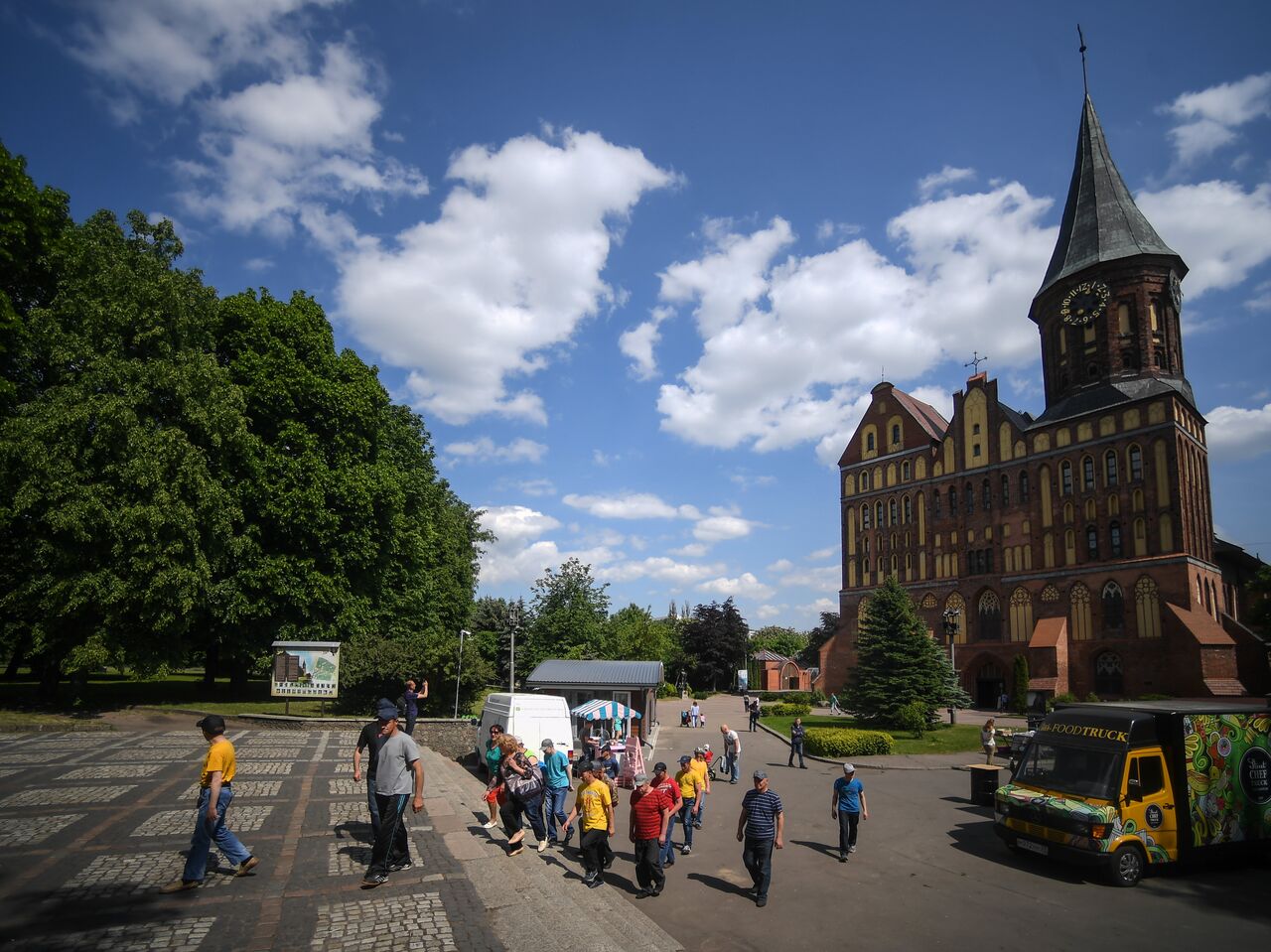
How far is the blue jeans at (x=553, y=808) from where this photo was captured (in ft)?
36.8

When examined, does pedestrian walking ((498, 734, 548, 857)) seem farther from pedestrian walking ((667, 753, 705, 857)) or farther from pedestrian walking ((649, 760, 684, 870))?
pedestrian walking ((667, 753, 705, 857))

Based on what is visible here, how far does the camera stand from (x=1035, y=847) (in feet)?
36.6

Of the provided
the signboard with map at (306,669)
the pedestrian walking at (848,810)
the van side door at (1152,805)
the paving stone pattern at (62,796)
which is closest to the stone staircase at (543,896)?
the pedestrian walking at (848,810)

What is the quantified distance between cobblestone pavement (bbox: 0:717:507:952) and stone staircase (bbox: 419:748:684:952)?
0.19 m

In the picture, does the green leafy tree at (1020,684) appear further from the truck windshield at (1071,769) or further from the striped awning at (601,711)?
the truck windshield at (1071,769)

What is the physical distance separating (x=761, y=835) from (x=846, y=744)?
17.7 metres

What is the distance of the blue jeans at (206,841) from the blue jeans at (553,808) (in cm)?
428

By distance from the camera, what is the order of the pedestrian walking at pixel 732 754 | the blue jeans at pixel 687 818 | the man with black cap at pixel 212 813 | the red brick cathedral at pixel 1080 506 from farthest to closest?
the red brick cathedral at pixel 1080 506, the pedestrian walking at pixel 732 754, the blue jeans at pixel 687 818, the man with black cap at pixel 212 813

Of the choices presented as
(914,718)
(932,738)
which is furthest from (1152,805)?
(914,718)

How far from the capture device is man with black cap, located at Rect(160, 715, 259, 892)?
727cm

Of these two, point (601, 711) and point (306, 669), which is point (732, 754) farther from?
point (306, 669)

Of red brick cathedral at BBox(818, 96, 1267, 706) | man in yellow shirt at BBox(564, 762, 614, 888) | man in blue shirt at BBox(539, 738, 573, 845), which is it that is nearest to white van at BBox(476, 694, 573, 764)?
man in blue shirt at BBox(539, 738, 573, 845)

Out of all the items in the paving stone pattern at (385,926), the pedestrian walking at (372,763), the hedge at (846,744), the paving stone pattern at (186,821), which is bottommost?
the hedge at (846,744)

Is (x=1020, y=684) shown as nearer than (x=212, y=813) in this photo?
No
